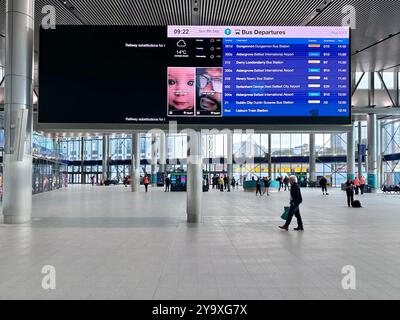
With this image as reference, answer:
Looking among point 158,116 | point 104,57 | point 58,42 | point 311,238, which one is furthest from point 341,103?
point 58,42

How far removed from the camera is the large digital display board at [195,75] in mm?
9695

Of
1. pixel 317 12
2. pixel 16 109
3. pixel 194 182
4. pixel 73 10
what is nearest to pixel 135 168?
pixel 73 10

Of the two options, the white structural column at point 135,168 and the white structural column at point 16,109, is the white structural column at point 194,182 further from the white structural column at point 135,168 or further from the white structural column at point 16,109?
the white structural column at point 135,168

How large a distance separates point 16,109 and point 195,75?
5.36m

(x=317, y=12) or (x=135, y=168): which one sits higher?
(x=317, y=12)

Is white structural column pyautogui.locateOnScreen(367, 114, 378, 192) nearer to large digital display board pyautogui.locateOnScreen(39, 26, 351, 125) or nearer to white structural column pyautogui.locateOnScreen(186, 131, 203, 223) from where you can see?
white structural column pyautogui.locateOnScreen(186, 131, 203, 223)

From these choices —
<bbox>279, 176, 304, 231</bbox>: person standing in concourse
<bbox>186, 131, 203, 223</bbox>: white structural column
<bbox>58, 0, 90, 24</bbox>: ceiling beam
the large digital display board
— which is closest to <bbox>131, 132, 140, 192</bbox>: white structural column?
<bbox>58, 0, 90, 24</bbox>: ceiling beam

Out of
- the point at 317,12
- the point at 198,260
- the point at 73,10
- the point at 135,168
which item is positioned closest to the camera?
the point at 198,260

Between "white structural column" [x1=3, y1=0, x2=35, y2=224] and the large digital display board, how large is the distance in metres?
2.40

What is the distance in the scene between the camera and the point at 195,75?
32.3 feet

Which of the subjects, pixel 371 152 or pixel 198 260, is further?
pixel 371 152

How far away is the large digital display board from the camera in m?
9.70

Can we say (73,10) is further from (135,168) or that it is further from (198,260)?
(135,168)

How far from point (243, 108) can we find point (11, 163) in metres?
6.60
